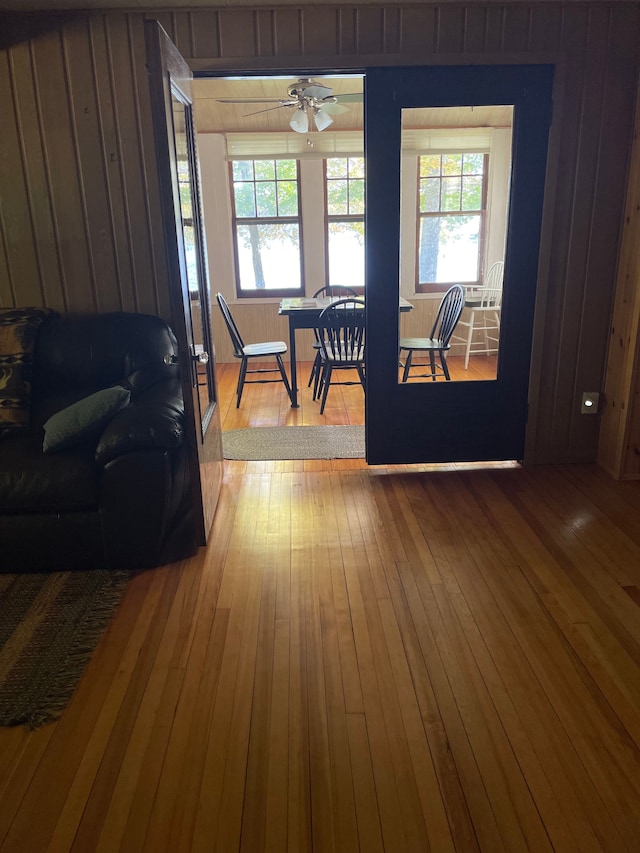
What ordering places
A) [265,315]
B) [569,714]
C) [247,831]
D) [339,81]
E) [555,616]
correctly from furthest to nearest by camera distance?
[265,315], [339,81], [555,616], [569,714], [247,831]

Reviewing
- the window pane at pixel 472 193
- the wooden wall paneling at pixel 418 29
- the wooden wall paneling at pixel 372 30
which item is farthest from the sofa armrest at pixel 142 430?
the window pane at pixel 472 193

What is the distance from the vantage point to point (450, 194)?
20.3ft

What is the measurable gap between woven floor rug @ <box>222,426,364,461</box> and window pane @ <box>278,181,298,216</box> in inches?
125

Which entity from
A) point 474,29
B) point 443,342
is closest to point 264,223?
point 443,342

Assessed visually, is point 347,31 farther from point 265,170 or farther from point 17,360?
point 265,170

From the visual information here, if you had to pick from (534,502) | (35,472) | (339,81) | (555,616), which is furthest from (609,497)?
(339,81)

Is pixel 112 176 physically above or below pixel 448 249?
above

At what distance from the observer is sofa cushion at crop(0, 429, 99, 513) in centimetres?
234

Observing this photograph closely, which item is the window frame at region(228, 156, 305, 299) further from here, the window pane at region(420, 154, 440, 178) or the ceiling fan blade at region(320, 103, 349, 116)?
the ceiling fan blade at region(320, 103, 349, 116)

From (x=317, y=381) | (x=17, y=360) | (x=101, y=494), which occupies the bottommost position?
(x=317, y=381)

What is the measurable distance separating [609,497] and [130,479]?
2.37 metres

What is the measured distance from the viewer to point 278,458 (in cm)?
372

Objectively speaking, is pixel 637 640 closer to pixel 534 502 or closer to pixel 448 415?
pixel 534 502

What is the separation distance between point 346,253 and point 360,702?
5.55 m
